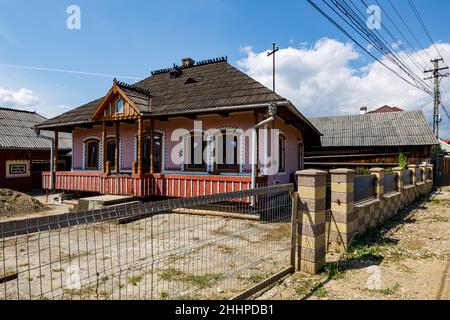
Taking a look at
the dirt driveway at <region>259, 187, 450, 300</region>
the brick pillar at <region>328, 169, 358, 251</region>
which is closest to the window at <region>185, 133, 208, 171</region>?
the brick pillar at <region>328, 169, 358, 251</region>

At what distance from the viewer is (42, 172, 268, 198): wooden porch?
893 cm

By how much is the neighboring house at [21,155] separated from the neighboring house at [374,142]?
1858 cm

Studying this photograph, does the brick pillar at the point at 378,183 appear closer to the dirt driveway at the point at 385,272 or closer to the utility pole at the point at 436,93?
the dirt driveway at the point at 385,272

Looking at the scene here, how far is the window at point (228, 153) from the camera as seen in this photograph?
10.5m

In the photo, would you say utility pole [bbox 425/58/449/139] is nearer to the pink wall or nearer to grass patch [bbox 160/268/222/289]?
the pink wall

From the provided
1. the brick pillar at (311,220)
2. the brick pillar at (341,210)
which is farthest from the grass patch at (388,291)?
the brick pillar at (341,210)

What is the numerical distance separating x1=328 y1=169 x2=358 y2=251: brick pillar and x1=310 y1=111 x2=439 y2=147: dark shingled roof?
15158mm

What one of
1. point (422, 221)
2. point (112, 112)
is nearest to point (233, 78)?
point (112, 112)

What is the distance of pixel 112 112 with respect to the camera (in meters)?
11.2

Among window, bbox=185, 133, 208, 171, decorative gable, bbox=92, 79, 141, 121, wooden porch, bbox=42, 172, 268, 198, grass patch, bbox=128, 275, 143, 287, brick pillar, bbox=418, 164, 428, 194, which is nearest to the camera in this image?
grass patch, bbox=128, 275, 143, 287

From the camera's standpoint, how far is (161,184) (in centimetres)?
1026

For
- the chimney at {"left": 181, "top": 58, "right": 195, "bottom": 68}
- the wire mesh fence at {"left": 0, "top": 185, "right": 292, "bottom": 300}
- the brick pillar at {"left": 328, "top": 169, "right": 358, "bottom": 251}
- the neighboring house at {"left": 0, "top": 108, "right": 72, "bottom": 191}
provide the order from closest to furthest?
the wire mesh fence at {"left": 0, "top": 185, "right": 292, "bottom": 300}
the brick pillar at {"left": 328, "top": 169, "right": 358, "bottom": 251}
the chimney at {"left": 181, "top": 58, "right": 195, "bottom": 68}
the neighboring house at {"left": 0, "top": 108, "right": 72, "bottom": 191}
